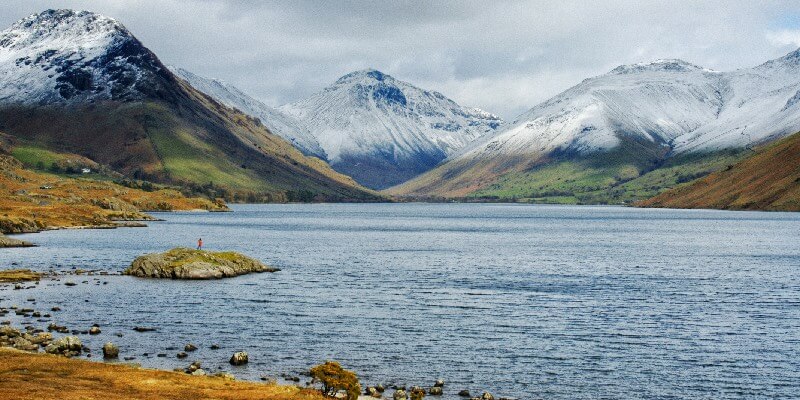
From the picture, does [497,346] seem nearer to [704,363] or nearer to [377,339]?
[377,339]

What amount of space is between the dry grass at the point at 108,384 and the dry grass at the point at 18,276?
189ft

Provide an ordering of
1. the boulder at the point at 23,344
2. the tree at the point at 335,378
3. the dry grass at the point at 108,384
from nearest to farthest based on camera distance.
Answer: the dry grass at the point at 108,384
the tree at the point at 335,378
the boulder at the point at 23,344

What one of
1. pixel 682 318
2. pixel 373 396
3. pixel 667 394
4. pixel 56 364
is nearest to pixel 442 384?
pixel 373 396

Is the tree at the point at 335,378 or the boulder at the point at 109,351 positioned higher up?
the tree at the point at 335,378

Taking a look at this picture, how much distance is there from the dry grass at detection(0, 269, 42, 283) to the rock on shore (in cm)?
1354

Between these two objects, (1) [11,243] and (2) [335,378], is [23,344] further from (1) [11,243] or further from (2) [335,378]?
(1) [11,243]

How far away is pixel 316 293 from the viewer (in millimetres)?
104750

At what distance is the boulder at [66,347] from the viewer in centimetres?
6301

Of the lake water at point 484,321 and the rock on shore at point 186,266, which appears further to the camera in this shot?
the rock on shore at point 186,266

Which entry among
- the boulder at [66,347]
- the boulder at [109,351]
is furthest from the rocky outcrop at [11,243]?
the boulder at [109,351]

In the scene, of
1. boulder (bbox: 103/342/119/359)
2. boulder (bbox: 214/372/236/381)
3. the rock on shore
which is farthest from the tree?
the rock on shore

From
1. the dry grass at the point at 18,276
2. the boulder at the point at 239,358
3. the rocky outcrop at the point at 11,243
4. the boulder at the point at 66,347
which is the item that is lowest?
the boulder at the point at 239,358

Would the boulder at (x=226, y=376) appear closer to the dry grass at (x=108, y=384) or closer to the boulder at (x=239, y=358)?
the dry grass at (x=108, y=384)

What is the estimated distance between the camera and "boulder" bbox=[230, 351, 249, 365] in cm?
6259
